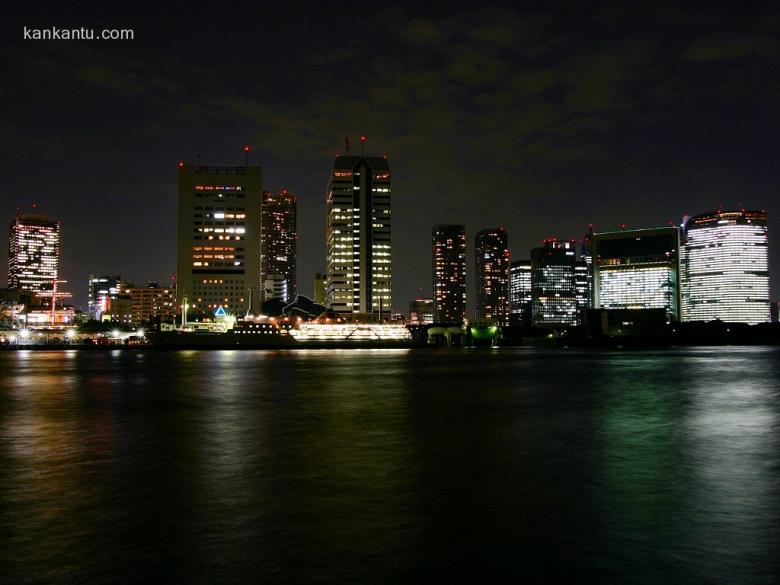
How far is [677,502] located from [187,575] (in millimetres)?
9722

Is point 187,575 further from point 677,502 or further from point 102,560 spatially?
point 677,502

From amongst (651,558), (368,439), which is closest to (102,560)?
(651,558)

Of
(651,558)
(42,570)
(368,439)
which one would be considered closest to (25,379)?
(368,439)

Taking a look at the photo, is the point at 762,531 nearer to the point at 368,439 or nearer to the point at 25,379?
the point at 368,439

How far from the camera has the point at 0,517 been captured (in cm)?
1204

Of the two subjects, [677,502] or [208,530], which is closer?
[208,530]

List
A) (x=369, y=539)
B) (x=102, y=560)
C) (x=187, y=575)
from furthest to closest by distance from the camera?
(x=369, y=539), (x=102, y=560), (x=187, y=575)

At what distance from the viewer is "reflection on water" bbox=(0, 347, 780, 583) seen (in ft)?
30.6

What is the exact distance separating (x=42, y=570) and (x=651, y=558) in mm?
8884

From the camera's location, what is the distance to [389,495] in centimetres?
1389

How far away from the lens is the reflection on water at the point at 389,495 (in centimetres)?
932

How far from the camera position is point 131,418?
93.4 feet

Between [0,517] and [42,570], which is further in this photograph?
[0,517]

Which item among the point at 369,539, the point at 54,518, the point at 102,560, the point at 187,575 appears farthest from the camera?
the point at 54,518
